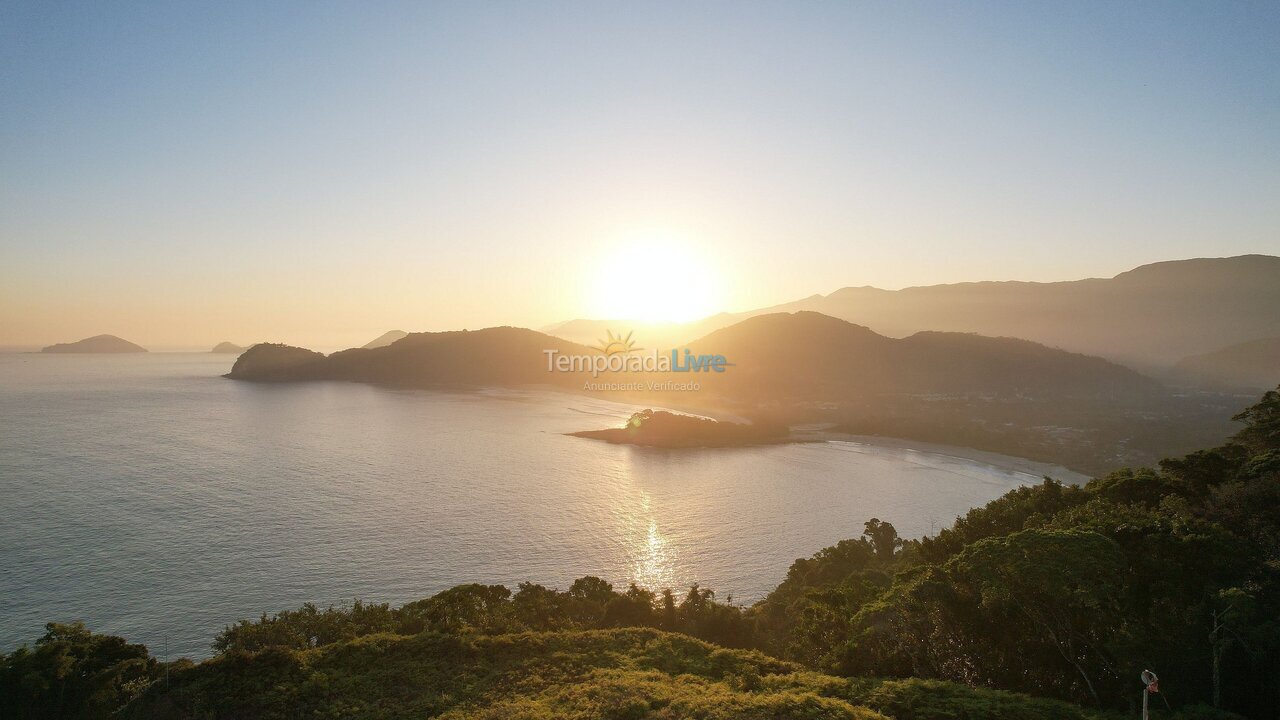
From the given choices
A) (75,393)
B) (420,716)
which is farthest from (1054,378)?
(75,393)

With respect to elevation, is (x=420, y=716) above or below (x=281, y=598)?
above

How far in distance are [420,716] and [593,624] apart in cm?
1189

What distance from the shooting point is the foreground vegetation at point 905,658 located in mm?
14773

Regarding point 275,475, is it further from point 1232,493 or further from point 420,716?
point 1232,493

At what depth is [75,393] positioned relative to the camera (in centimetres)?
15000

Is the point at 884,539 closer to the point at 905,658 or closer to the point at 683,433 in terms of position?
the point at 905,658

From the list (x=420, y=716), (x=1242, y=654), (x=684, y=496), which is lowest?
(x=684, y=496)

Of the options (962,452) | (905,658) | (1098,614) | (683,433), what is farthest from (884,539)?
(683,433)

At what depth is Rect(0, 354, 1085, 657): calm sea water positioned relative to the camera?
39.7 metres

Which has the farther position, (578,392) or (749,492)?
(578,392)

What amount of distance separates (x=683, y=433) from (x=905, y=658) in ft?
281

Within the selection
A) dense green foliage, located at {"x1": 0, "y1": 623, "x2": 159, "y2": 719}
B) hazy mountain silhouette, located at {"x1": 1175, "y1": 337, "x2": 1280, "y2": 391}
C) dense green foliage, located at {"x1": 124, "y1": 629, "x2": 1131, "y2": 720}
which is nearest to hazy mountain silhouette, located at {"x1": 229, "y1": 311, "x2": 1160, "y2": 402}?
hazy mountain silhouette, located at {"x1": 1175, "y1": 337, "x2": 1280, "y2": 391}

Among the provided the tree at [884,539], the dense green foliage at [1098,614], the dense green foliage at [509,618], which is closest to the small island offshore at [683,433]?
the tree at [884,539]

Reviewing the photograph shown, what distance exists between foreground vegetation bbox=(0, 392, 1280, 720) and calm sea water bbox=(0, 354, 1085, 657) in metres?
18.5
